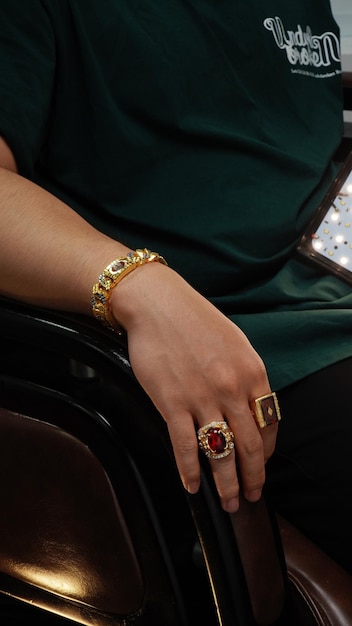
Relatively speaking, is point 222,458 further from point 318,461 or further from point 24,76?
point 24,76

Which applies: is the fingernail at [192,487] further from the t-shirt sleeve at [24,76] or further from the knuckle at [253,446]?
the t-shirt sleeve at [24,76]

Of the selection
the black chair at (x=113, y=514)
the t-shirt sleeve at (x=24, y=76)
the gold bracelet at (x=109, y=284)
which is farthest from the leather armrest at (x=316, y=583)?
the t-shirt sleeve at (x=24, y=76)

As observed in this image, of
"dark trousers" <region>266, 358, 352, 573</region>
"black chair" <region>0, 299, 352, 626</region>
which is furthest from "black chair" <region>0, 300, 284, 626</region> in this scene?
"dark trousers" <region>266, 358, 352, 573</region>

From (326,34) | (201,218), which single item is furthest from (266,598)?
(326,34)

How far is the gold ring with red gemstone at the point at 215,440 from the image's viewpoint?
661mm

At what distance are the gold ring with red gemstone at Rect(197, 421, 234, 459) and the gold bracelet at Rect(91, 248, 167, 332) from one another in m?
0.14

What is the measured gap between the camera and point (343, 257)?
1.09 meters

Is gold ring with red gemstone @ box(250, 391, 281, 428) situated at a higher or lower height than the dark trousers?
higher

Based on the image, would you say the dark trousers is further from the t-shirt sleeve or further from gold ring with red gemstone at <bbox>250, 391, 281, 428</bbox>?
the t-shirt sleeve

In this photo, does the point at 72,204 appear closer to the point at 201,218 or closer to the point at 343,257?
the point at 201,218

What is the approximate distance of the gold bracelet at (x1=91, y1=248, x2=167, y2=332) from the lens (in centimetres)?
70

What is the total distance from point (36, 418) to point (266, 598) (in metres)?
0.29

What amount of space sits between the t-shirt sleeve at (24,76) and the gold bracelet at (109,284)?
0.22 m

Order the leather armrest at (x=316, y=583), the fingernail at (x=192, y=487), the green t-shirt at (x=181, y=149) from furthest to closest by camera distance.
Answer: the green t-shirt at (x=181, y=149), the leather armrest at (x=316, y=583), the fingernail at (x=192, y=487)
